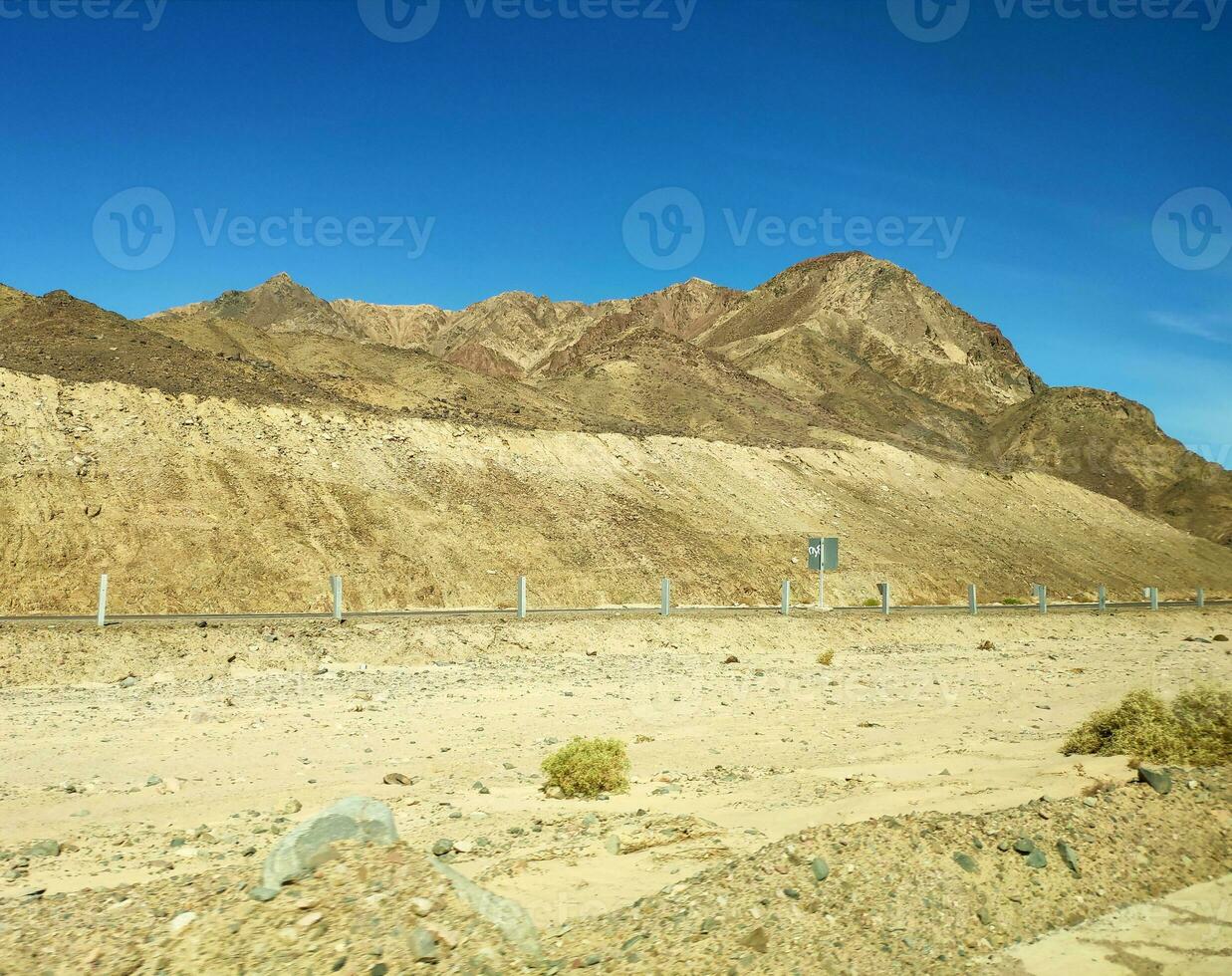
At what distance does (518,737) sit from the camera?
46.5 ft

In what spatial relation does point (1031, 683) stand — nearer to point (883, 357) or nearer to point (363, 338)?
point (883, 357)

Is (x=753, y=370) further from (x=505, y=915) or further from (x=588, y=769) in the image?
(x=505, y=915)

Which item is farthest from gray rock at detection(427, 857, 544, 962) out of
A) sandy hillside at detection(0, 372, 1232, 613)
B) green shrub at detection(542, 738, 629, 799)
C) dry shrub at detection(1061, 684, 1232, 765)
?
sandy hillside at detection(0, 372, 1232, 613)

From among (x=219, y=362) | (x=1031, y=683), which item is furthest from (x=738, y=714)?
(x=219, y=362)

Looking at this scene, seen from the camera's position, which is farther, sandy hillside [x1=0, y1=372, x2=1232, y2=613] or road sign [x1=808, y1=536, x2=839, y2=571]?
road sign [x1=808, y1=536, x2=839, y2=571]

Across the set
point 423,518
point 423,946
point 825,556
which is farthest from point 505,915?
point 423,518

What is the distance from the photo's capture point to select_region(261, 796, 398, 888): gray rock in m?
5.84

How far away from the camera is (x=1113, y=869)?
23.0 feet

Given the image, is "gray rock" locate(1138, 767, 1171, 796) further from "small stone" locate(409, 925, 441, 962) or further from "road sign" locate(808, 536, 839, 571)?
"road sign" locate(808, 536, 839, 571)

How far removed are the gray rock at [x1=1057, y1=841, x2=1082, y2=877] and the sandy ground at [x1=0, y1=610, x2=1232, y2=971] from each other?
5.46 ft

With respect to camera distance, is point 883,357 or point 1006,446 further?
point 883,357

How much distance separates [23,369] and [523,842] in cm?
4144

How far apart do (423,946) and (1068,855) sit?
4924 millimetres

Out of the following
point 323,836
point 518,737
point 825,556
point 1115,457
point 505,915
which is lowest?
point 518,737
